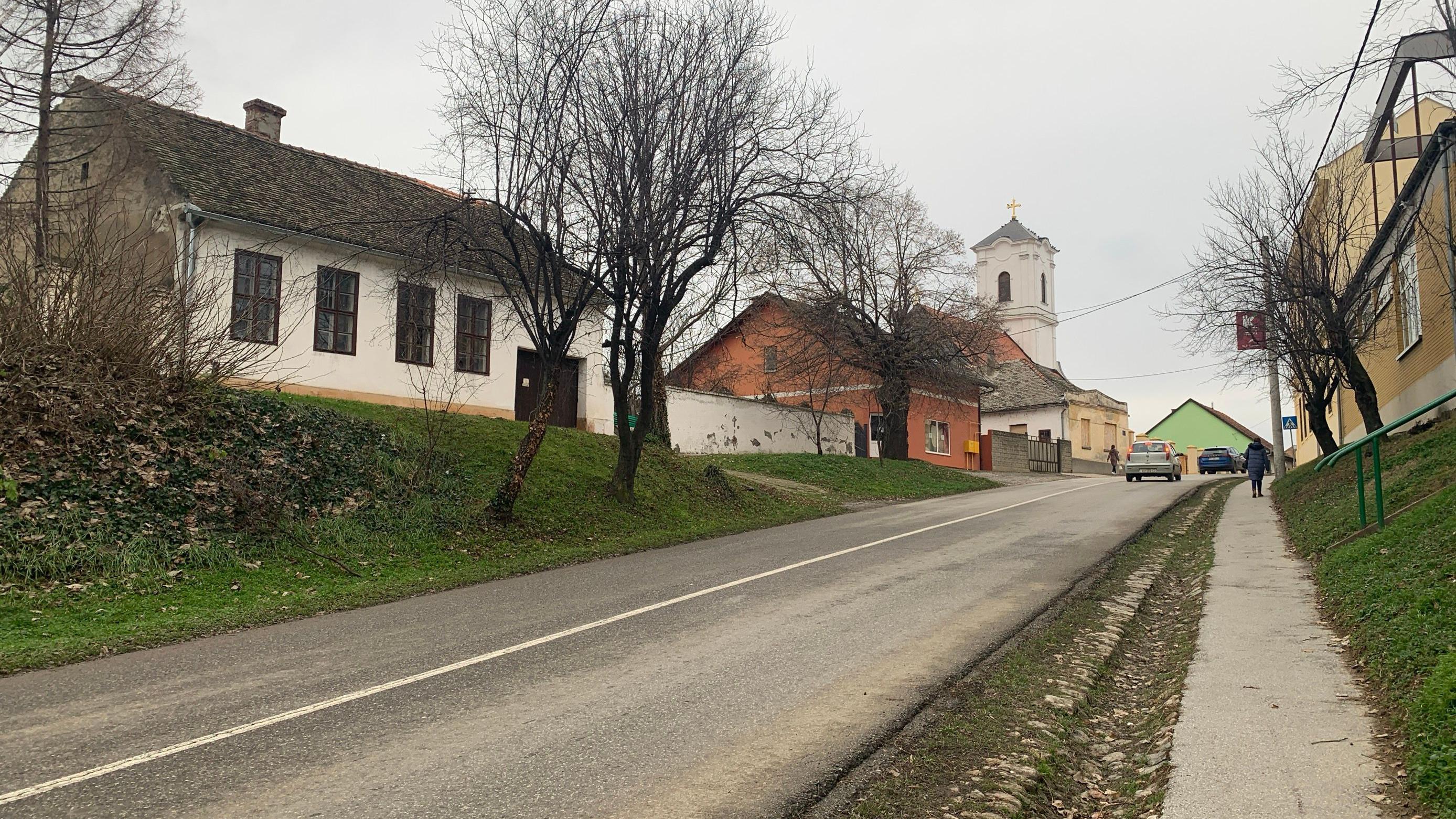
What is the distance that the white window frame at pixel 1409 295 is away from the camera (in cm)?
1889

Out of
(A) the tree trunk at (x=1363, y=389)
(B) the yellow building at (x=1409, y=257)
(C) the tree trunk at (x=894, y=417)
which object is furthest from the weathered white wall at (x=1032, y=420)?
(A) the tree trunk at (x=1363, y=389)

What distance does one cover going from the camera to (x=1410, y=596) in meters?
6.67

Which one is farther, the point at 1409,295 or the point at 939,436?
the point at 939,436

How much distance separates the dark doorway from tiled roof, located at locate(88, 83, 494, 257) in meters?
4.79

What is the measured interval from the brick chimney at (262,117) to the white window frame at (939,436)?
28161mm

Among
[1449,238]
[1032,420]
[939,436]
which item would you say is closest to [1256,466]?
[1449,238]

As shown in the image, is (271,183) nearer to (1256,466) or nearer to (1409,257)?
(1256,466)

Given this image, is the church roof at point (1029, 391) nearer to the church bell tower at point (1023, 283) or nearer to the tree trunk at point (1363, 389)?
the church bell tower at point (1023, 283)

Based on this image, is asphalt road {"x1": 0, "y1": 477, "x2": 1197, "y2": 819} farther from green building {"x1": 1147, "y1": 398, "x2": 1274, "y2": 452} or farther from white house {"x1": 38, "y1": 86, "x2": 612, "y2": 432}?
green building {"x1": 1147, "y1": 398, "x2": 1274, "y2": 452}

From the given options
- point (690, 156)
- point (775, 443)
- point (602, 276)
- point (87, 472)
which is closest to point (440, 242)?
point (602, 276)

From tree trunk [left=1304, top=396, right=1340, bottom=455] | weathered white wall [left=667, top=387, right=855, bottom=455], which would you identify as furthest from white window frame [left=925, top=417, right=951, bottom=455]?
tree trunk [left=1304, top=396, right=1340, bottom=455]

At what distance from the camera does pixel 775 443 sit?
35.8m

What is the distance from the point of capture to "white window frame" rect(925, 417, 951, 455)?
4309 cm

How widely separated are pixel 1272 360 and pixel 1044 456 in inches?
1233
